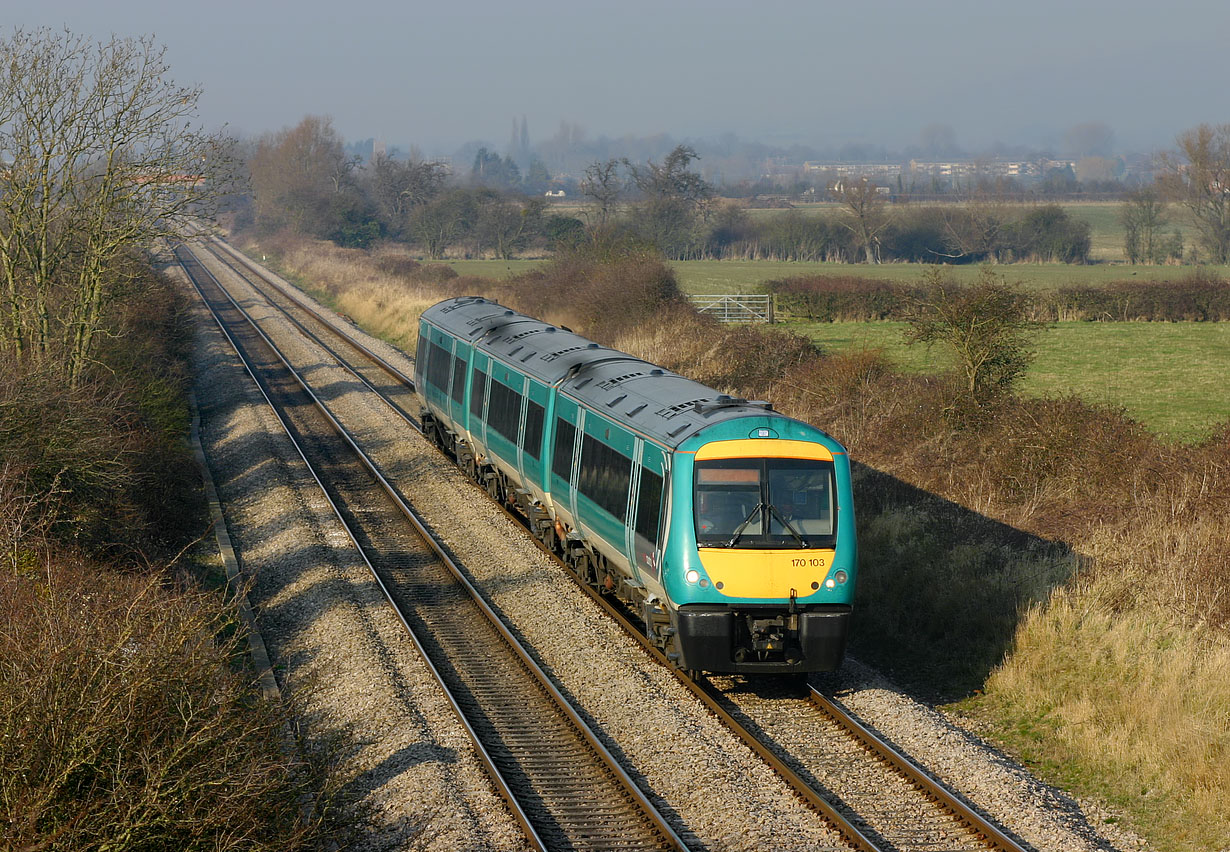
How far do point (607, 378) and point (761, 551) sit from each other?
4.65 metres

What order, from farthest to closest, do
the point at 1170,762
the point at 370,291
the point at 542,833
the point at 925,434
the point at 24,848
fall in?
the point at 370,291, the point at 925,434, the point at 1170,762, the point at 542,833, the point at 24,848

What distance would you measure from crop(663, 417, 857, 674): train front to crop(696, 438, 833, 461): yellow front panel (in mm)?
10

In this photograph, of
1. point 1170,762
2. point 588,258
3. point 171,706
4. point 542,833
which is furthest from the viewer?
point 588,258

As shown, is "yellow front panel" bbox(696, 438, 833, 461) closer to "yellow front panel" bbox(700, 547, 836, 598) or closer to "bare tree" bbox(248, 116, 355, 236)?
"yellow front panel" bbox(700, 547, 836, 598)

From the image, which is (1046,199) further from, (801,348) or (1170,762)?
(1170,762)

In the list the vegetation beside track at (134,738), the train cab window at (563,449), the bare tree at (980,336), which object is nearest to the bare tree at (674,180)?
the bare tree at (980,336)

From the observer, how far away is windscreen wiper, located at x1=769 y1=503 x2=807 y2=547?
11.7 metres

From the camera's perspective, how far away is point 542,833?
9.27 meters

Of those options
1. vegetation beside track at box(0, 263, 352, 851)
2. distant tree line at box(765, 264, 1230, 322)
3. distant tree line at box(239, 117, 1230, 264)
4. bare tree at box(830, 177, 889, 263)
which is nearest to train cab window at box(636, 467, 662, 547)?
vegetation beside track at box(0, 263, 352, 851)

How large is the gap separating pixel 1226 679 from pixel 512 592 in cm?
862

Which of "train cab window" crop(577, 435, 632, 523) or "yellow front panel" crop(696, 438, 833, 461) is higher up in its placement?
"yellow front panel" crop(696, 438, 833, 461)

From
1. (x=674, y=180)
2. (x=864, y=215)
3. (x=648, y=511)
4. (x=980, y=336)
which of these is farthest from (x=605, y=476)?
(x=864, y=215)

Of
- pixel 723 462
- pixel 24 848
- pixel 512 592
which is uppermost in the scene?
pixel 723 462

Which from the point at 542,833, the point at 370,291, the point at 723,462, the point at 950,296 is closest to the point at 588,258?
the point at 370,291
